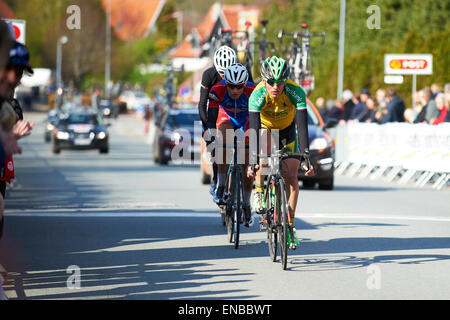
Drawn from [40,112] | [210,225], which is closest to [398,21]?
[210,225]

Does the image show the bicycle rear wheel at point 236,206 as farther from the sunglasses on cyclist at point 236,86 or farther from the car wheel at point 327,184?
the car wheel at point 327,184

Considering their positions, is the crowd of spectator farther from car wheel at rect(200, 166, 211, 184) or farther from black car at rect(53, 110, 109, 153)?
black car at rect(53, 110, 109, 153)

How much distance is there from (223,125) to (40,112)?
274ft

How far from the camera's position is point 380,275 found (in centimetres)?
976

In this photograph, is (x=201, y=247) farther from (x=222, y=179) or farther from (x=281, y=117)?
(x=281, y=117)

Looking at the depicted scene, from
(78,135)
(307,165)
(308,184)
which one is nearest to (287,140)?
(307,165)

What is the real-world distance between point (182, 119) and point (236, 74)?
56.2 ft

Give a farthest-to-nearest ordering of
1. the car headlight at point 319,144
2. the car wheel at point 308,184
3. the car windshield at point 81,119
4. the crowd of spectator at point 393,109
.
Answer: the car windshield at point 81,119
the crowd of spectator at point 393,109
the car wheel at point 308,184
the car headlight at point 319,144

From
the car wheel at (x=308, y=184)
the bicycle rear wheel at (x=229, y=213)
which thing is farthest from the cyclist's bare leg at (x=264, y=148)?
the car wheel at (x=308, y=184)

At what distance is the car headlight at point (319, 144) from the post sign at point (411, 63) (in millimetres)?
10290

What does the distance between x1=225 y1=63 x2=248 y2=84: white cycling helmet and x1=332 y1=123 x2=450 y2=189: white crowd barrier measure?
32.9ft

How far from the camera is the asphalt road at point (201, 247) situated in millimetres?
→ 9008

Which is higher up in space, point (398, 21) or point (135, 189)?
point (398, 21)

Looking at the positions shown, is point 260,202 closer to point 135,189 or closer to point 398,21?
point 135,189
